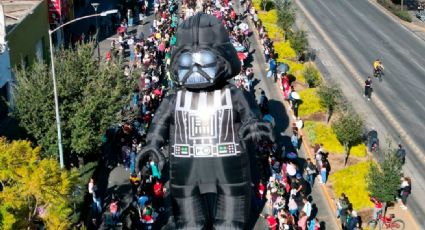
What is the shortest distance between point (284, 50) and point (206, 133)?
101ft

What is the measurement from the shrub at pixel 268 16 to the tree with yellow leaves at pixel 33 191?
1483 inches

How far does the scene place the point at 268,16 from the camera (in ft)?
187

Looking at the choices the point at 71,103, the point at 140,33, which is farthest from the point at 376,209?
the point at 140,33

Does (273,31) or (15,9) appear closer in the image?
(15,9)

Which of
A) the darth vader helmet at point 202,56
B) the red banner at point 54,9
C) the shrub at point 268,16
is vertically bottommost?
the shrub at point 268,16

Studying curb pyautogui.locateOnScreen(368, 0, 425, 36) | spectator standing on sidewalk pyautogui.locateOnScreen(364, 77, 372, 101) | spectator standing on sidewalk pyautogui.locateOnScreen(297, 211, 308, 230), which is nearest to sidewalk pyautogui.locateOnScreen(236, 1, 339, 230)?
spectator standing on sidewalk pyautogui.locateOnScreen(297, 211, 308, 230)

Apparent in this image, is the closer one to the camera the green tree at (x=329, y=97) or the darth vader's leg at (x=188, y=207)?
the darth vader's leg at (x=188, y=207)

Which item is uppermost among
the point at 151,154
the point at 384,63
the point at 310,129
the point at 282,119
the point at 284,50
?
the point at 151,154

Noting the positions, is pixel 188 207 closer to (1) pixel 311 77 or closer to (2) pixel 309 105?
(2) pixel 309 105

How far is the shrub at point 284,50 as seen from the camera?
46844mm

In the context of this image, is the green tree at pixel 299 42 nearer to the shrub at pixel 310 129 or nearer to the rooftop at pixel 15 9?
the shrub at pixel 310 129

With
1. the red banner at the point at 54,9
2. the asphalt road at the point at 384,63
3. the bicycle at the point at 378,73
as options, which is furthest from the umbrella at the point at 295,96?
the red banner at the point at 54,9

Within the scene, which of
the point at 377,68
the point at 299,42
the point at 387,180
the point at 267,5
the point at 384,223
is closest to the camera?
the point at 387,180

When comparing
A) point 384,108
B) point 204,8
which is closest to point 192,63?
point 384,108
